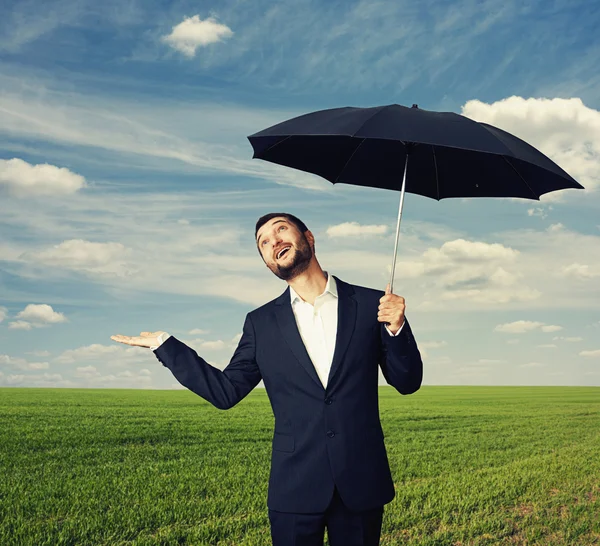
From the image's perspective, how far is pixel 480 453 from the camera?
14875 millimetres

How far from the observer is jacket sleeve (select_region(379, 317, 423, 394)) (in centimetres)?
399

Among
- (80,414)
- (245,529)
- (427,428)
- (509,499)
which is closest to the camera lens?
(245,529)

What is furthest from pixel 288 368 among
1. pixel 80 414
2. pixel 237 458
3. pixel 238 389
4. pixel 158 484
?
pixel 80 414

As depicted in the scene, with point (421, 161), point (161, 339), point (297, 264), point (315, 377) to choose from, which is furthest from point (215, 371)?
point (421, 161)

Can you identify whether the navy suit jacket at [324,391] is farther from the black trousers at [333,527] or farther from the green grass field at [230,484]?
the green grass field at [230,484]

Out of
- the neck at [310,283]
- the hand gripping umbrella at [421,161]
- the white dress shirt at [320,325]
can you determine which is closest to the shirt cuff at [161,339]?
the white dress shirt at [320,325]

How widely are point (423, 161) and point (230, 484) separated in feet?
21.6

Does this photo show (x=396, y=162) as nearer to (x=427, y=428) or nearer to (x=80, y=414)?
(x=427, y=428)

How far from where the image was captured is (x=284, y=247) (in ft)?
13.8

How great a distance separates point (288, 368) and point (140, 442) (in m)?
12.8

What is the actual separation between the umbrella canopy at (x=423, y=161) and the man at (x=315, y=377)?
1.15m

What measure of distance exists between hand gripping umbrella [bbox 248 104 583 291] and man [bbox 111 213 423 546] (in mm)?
901

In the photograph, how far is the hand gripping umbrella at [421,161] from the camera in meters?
4.72

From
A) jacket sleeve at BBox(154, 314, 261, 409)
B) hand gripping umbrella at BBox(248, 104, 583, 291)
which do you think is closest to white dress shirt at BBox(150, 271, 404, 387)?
jacket sleeve at BBox(154, 314, 261, 409)
